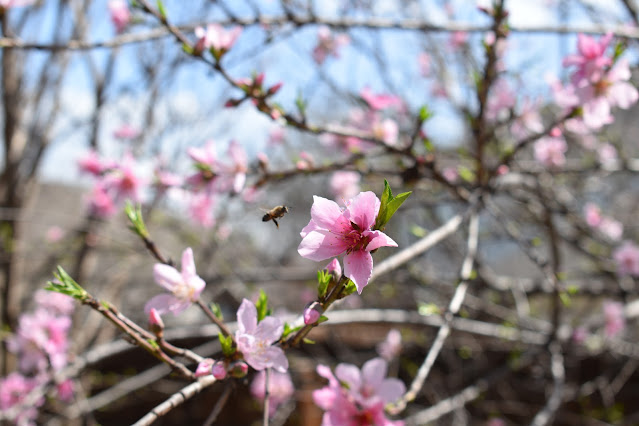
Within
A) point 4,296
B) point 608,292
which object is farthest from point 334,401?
point 4,296

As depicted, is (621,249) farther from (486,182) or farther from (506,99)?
(486,182)

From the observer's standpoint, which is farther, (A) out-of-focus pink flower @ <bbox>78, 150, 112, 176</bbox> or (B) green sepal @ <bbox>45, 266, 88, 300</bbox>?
(A) out-of-focus pink flower @ <bbox>78, 150, 112, 176</bbox>

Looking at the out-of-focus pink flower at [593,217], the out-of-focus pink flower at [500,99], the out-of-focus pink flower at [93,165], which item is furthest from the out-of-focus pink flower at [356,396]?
the out-of-focus pink flower at [593,217]

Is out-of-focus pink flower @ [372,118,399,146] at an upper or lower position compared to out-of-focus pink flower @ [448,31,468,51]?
lower

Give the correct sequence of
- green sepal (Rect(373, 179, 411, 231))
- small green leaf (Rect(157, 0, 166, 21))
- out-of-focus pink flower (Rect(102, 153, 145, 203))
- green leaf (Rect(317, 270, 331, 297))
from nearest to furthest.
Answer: green sepal (Rect(373, 179, 411, 231)), green leaf (Rect(317, 270, 331, 297)), small green leaf (Rect(157, 0, 166, 21)), out-of-focus pink flower (Rect(102, 153, 145, 203))

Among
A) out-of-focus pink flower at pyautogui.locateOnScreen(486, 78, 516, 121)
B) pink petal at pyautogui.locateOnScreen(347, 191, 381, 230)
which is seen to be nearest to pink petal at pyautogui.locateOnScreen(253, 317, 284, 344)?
pink petal at pyautogui.locateOnScreen(347, 191, 381, 230)

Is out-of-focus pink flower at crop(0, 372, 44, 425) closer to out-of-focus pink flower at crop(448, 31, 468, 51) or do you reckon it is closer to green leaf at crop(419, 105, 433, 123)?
green leaf at crop(419, 105, 433, 123)

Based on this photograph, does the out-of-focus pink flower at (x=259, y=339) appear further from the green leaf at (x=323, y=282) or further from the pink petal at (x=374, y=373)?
the pink petal at (x=374, y=373)

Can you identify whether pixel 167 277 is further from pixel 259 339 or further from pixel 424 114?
pixel 424 114

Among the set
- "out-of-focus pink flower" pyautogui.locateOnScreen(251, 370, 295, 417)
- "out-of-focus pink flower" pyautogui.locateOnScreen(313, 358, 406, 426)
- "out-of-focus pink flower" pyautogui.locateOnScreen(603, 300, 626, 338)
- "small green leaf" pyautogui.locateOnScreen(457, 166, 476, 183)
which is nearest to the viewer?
"out-of-focus pink flower" pyautogui.locateOnScreen(313, 358, 406, 426)
